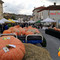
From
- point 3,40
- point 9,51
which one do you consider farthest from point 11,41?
point 9,51

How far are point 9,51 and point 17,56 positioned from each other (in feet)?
0.62

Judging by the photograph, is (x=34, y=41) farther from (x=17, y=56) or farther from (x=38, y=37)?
(x=17, y=56)

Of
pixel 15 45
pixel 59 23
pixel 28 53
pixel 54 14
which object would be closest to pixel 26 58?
pixel 28 53

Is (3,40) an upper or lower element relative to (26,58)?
upper

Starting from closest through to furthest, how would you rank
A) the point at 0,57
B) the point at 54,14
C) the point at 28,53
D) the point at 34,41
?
1. the point at 0,57
2. the point at 28,53
3. the point at 34,41
4. the point at 54,14

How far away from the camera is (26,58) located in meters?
2.46

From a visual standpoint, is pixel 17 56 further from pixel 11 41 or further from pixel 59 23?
pixel 59 23

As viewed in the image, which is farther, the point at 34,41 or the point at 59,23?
the point at 59,23

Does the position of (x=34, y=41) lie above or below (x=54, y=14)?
below

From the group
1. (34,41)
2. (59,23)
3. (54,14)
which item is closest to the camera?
(34,41)

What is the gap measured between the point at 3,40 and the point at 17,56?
1.77 feet

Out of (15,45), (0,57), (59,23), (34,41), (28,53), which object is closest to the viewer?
(0,57)

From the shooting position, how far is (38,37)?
16.9ft

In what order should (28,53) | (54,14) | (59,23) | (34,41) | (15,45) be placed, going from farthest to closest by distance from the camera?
(54,14) < (59,23) < (34,41) < (28,53) < (15,45)
